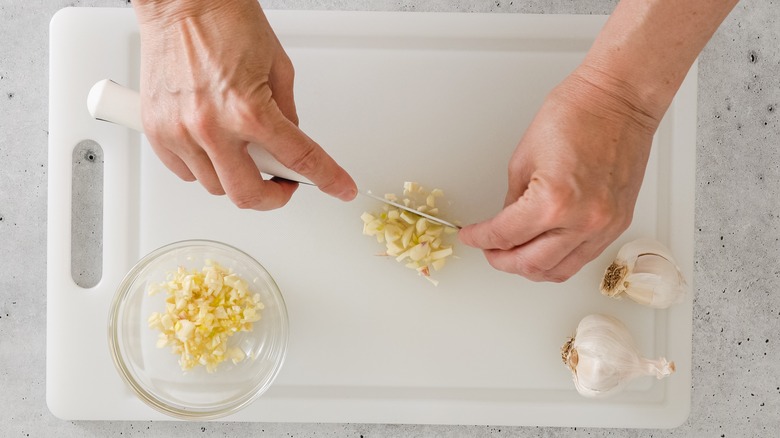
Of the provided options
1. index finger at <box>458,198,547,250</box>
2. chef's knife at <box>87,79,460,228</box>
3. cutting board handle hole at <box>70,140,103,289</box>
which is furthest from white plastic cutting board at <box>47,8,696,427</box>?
chef's knife at <box>87,79,460,228</box>

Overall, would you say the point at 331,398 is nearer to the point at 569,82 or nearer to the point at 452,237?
the point at 452,237

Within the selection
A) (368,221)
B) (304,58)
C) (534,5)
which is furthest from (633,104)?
(304,58)

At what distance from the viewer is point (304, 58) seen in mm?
1174

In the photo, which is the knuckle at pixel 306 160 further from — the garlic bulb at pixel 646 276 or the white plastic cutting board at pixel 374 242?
the garlic bulb at pixel 646 276

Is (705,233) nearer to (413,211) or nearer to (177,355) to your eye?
(413,211)

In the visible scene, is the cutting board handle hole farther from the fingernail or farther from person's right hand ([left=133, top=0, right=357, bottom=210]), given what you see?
the fingernail

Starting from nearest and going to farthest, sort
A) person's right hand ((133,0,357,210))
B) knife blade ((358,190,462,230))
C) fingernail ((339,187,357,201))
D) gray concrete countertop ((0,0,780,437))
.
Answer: person's right hand ((133,0,357,210)), fingernail ((339,187,357,201)), knife blade ((358,190,462,230)), gray concrete countertop ((0,0,780,437))

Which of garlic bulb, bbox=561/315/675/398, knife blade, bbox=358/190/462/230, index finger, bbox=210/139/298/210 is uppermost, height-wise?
index finger, bbox=210/139/298/210

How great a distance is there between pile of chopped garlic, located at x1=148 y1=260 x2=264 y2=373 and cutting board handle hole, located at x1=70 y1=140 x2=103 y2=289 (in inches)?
7.5

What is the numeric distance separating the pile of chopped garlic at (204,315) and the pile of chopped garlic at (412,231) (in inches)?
10.1

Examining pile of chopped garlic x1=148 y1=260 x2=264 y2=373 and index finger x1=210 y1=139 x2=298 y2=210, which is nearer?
index finger x1=210 y1=139 x2=298 y2=210

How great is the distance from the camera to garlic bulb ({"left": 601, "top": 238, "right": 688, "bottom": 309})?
1.14 meters

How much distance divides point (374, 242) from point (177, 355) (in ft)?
1.37

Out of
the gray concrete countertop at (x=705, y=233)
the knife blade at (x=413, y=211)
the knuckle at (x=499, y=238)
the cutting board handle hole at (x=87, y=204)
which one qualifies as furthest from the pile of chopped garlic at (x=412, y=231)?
the cutting board handle hole at (x=87, y=204)
